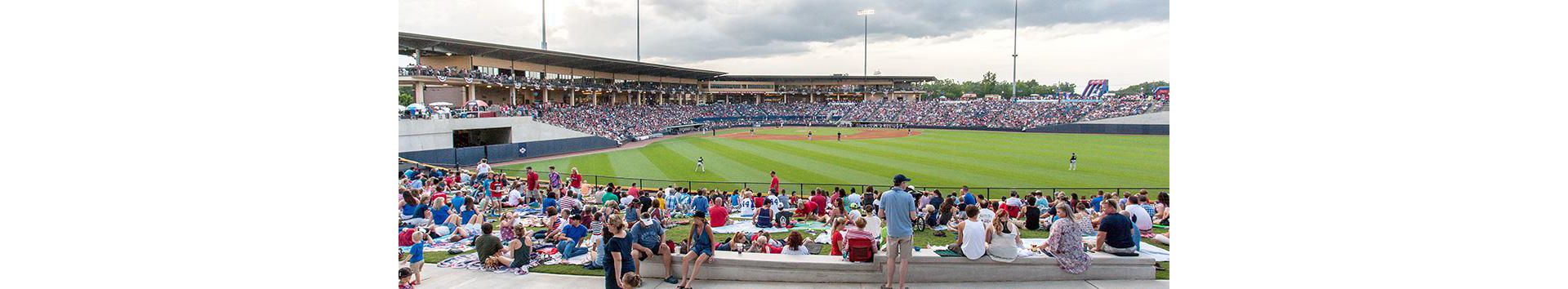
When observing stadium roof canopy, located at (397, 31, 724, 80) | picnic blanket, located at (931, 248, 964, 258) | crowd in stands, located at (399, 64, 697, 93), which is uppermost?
stadium roof canopy, located at (397, 31, 724, 80)

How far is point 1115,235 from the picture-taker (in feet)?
21.7

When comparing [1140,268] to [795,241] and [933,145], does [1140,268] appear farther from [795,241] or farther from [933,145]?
[933,145]

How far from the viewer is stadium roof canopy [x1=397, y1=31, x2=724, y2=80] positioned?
39.3 meters

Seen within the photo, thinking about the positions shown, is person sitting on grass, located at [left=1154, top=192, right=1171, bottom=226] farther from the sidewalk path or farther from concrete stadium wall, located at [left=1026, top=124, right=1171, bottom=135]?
concrete stadium wall, located at [left=1026, top=124, right=1171, bottom=135]

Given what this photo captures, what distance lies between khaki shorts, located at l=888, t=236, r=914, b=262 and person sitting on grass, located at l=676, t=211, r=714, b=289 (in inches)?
64.5

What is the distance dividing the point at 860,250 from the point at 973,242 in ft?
3.45

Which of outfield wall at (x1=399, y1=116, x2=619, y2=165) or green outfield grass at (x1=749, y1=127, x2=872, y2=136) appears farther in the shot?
green outfield grass at (x1=749, y1=127, x2=872, y2=136)

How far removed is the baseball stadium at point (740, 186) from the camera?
6246 millimetres

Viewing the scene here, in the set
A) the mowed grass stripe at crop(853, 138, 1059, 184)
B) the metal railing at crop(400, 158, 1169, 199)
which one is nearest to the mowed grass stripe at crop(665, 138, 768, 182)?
the metal railing at crop(400, 158, 1169, 199)

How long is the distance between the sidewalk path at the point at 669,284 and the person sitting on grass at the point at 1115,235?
381 mm

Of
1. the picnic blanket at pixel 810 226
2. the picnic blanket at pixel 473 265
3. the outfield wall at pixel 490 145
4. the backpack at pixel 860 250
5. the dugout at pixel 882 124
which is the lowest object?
the picnic blanket at pixel 810 226

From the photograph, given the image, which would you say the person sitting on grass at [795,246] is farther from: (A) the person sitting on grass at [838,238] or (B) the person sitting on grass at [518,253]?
(B) the person sitting on grass at [518,253]

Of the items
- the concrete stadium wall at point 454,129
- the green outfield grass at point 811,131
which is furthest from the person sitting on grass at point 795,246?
the green outfield grass at point 811,131
